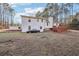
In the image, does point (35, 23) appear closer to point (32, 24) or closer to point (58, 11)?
point (32, 24)

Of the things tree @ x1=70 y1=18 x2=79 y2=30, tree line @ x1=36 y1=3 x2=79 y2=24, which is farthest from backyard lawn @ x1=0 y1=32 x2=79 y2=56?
tree line @ x1=36 y1=3 x2=79 y2=24

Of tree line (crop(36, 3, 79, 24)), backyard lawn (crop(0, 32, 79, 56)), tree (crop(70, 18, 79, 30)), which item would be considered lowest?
backyard lawn (crop(0, 32, 79, 56))

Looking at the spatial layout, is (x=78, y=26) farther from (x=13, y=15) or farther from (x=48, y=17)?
(x=13, y=15)

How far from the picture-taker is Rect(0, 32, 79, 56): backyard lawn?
164 cm

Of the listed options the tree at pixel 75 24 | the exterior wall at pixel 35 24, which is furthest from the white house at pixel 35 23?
the tree at pixel 75 24

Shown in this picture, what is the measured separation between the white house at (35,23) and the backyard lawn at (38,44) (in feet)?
0.21

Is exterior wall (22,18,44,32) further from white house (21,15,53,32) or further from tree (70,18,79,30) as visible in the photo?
tree (70,18,79,30)

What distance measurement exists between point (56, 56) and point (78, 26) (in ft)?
1.20

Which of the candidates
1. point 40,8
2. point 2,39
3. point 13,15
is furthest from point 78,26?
point 2,39

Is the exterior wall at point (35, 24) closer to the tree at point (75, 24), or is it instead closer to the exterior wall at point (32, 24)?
the exterior wall at point (32, 24)

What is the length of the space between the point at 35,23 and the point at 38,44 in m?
0.21

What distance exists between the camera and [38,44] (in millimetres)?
1658

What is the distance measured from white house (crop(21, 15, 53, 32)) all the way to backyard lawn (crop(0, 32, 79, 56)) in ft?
0.21

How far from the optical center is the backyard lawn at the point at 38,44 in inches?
64.7
